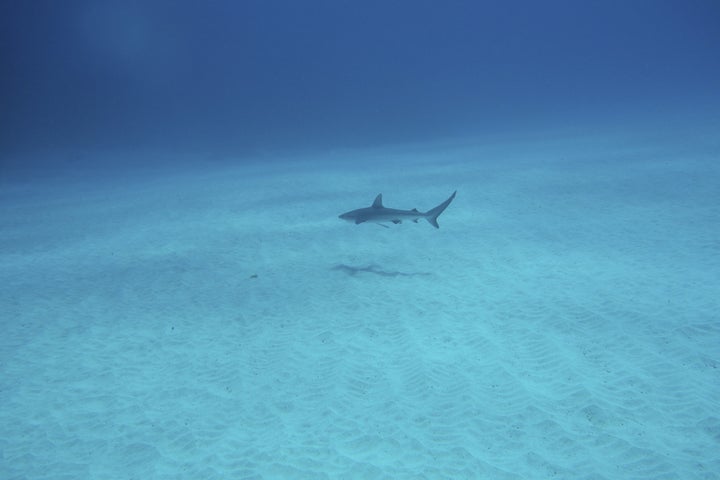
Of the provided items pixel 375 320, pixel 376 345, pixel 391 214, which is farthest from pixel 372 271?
pixel 376 345

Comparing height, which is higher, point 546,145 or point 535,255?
point 546,145

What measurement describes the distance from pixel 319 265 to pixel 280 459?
5.87 metres

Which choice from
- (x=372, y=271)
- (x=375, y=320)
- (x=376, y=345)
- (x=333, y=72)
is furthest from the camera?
(x=333, y=72)

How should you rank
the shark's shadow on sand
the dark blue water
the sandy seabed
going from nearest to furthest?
1. the sandy seabed
2. the shark's shadow on sand
3. the dark blue water

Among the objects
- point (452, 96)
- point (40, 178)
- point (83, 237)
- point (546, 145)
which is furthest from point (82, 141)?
point (452, 96)

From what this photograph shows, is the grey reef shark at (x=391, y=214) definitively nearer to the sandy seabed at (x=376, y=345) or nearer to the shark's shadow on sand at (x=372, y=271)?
the sandy seabed at (x=376, y=345)

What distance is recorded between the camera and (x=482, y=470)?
13.7 ft

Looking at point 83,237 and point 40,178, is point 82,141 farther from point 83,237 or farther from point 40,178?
point 83,237

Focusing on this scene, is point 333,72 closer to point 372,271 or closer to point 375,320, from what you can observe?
point 372,271

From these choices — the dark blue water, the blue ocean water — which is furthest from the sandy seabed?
the dark blue water

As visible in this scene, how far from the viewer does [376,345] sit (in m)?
6.65

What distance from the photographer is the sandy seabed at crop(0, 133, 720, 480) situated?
4492 millimetres

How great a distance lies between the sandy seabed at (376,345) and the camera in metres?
4.49

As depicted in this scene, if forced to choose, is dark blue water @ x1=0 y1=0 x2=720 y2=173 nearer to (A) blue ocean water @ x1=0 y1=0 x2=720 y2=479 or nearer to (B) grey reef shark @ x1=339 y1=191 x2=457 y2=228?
(A) blue ocean water @ x1=0 y1=0 x2=720 y2=479
